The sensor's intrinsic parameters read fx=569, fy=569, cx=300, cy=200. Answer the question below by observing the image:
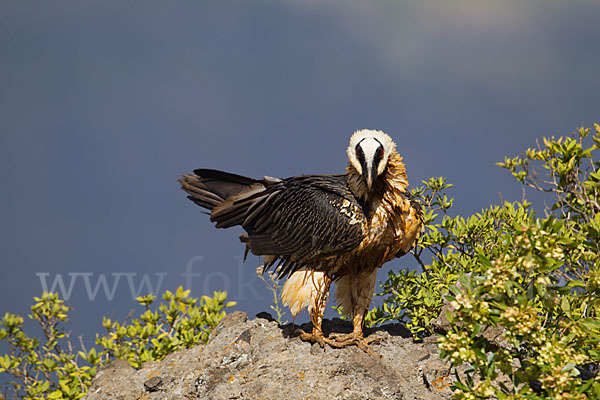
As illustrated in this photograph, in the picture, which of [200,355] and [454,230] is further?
[454,230]

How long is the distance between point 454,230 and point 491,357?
3.59 metres

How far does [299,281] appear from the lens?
6809mm

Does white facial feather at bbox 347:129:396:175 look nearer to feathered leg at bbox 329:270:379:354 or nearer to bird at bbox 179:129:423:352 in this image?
bird at bbox 179:129:423:352

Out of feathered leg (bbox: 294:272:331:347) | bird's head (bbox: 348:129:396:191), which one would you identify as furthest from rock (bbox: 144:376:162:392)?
bird's head (bbox: 348:129:396:191)

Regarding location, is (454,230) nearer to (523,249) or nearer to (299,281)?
(299,281)

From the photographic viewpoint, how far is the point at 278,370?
5922 millimetres

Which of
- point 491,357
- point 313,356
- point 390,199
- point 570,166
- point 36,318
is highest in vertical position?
point 570,166

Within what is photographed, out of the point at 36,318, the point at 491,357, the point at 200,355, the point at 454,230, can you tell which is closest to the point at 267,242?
the point at 200,355

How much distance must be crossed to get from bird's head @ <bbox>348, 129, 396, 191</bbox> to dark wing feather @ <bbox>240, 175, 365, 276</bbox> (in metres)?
0.43

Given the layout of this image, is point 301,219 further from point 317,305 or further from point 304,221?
point 317,305

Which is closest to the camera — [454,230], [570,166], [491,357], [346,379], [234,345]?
[491,357]

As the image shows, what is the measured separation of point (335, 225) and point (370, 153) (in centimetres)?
85

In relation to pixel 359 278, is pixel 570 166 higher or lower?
higher

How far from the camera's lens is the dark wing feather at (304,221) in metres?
6.06
